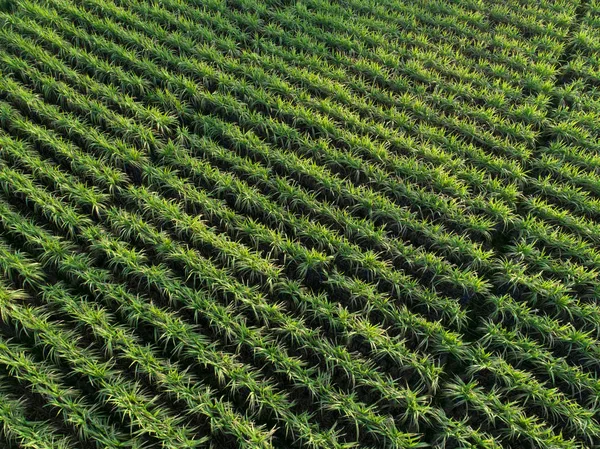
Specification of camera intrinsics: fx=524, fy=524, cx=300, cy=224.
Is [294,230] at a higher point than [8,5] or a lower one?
lower

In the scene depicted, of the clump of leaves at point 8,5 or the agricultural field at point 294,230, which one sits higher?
the clump of leaves at point 8,5

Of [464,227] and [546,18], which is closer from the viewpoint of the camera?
[464,227]

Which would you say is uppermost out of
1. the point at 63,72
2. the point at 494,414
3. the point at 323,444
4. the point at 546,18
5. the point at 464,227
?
the point at 546,18

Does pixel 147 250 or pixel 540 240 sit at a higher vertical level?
pixel 540 240

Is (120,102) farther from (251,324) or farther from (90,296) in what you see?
(251,324)

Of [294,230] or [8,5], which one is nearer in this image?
[294,230]

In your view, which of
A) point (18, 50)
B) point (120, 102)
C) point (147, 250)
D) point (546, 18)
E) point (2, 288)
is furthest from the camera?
point (546, 18)

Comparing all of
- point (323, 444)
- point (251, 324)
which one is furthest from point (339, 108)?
point (323, 444)

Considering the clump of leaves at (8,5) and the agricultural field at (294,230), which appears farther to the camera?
the clump of leaves at (8,5)
